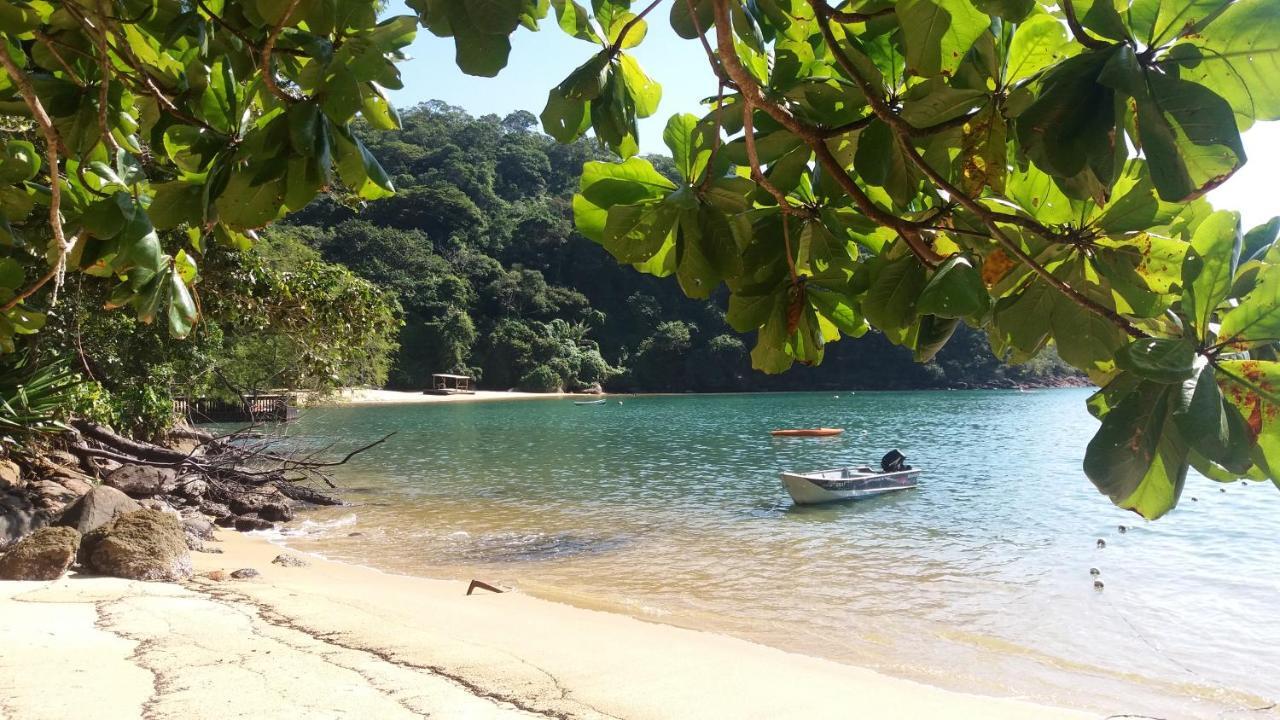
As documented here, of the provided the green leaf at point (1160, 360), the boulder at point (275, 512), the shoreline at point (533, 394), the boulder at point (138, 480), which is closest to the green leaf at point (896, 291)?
the green leaf at point (1160, 360)

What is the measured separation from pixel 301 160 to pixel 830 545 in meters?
9.89

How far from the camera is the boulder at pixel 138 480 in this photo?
8.93 m

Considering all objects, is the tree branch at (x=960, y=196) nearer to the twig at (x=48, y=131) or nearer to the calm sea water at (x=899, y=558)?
the twig at (x=48, y=131)

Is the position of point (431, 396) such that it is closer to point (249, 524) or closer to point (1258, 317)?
point (249, 524)

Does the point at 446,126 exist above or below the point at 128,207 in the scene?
above

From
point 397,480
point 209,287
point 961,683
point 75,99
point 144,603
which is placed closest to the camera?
point 75,99

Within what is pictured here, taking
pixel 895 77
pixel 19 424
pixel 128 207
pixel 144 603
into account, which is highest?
pixel 895 77

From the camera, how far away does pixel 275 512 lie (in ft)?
35.8

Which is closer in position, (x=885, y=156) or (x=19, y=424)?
(x=885, y=156)

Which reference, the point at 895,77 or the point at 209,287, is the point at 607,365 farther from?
the point at 895,77

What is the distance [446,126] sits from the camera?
68.3m

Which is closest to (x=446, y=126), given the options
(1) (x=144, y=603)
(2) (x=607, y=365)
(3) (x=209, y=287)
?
(2) (x=607, y=365)

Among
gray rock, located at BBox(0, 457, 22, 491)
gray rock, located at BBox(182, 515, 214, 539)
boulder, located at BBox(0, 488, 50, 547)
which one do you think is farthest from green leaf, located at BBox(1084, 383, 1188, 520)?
gray rock, located at BBox(182, 515, 214, 539)

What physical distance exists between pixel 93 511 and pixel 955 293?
7769mm
